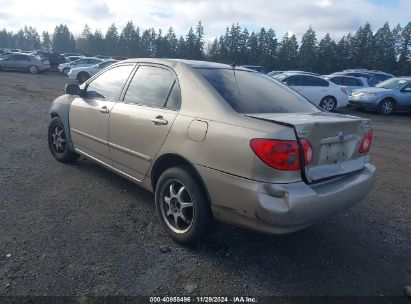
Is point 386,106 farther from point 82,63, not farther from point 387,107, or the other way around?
point 82,63

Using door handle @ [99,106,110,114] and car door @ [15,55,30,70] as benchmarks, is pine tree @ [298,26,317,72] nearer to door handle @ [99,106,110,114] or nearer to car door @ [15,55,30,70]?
car door @ [15,55,30,70]

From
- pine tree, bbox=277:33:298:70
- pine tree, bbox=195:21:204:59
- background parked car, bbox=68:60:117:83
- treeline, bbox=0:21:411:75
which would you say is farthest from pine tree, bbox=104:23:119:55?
background parked car, bbox=68:60:117:83

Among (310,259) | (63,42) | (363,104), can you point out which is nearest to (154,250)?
(310,259)

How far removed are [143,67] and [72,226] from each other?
75.2 inches

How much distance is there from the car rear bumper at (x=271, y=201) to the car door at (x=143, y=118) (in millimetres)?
774

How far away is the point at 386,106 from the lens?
14578 millimetres

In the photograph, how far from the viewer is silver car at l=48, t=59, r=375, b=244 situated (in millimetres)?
2619

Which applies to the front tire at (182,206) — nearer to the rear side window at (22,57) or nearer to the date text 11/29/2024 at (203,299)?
the date text 11/29/2024 at (203,299)

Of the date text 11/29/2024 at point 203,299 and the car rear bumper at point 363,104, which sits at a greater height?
the car rear bumper at point 363,104

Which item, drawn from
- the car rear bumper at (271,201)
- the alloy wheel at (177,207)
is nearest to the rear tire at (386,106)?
the car rear bumper at (271,201)

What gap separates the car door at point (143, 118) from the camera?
3.42 metres

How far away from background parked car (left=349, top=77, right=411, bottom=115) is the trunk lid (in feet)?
40.4

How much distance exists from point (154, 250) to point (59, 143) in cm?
304

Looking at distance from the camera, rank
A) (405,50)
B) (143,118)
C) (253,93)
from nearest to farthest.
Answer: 1. (253,93)
2. (143,118)
3. (405,50)
